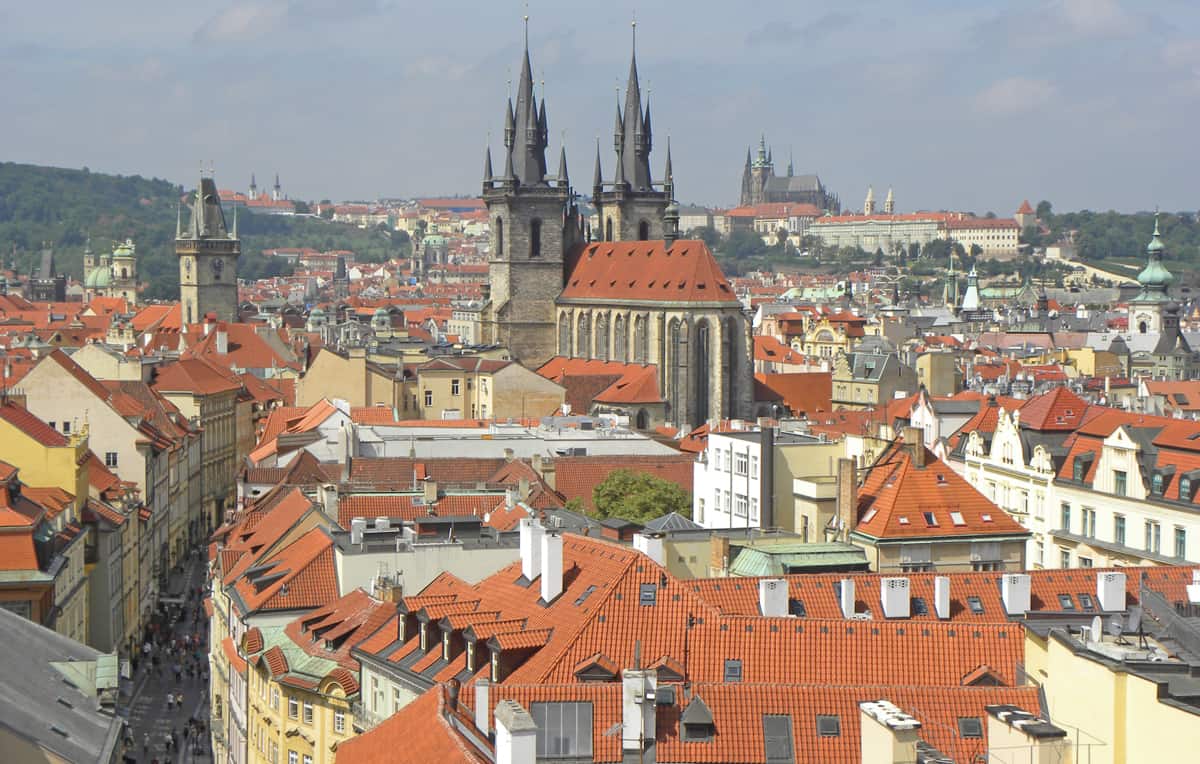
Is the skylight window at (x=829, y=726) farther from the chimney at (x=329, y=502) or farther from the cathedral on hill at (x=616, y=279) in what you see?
the cathedral on hill at (x=616, y=279)

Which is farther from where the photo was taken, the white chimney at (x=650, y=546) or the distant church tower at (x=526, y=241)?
the distant church tower at (x=526, y=241)

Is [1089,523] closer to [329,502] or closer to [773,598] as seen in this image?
[329,502]

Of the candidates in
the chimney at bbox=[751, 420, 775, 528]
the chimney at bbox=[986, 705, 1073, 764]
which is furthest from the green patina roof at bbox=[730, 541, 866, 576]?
the chimney at bbox=[986, 705, 1073, 764]

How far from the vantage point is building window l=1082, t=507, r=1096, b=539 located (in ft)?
180

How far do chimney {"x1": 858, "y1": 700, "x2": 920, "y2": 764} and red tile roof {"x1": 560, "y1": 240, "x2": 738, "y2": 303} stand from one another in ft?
318

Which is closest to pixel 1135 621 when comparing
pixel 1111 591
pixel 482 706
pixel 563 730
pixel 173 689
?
pixel 563 730

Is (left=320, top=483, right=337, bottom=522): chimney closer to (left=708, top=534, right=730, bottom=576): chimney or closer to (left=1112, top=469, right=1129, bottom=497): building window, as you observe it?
(left=708, top=534, right=730, bottom=576): chimney

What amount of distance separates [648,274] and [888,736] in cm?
10589

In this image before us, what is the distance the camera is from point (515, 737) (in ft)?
75.2

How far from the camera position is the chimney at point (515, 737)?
22.9 m

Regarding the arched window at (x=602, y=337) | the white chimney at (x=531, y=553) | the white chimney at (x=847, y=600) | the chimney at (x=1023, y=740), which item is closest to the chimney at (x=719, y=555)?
the white chimney at (x=847, y=600)

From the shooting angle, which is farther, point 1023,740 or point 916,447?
point 916,447

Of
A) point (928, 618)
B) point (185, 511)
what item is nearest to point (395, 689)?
point (928, 618)

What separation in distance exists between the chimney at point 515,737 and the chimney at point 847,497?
81.8ft
